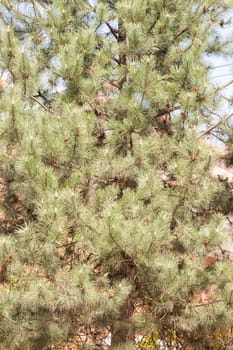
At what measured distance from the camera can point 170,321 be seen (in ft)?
12.5

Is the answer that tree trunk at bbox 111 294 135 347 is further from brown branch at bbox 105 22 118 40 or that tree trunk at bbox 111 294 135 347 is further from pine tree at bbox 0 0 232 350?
brown branch at bbox 105 22 118 40

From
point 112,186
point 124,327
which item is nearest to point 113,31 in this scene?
point 112,186

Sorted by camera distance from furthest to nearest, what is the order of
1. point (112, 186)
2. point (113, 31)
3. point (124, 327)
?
1. point (113, 31)
2. point (112, 186)
3. point (124, 327)

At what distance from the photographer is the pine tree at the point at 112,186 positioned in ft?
11.3

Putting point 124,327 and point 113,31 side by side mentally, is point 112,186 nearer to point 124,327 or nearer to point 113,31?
point 124,327

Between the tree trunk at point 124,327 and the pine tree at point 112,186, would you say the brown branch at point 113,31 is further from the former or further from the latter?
the tree trunk at point 124,327

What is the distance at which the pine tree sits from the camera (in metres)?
3.44

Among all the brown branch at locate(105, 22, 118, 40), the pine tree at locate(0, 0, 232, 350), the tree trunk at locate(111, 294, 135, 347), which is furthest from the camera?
the brown branch at locate(105, 22, 118, 40)

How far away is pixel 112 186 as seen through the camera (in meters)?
3.92

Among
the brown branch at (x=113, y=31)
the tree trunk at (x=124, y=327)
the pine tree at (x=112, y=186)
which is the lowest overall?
the tree trunk at (x=124, y=327)

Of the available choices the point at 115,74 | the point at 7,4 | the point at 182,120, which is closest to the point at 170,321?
the point at 182,120

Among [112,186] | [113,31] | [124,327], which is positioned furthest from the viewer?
[113,31]

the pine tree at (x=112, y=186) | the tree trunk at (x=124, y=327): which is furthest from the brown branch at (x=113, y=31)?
the tree trunk at (x=124, y=327)

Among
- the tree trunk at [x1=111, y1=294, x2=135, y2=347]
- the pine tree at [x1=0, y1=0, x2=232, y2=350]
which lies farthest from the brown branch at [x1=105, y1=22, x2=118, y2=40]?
the tree trunk at [x1=111, y1=294, x2=135, y2=347]
